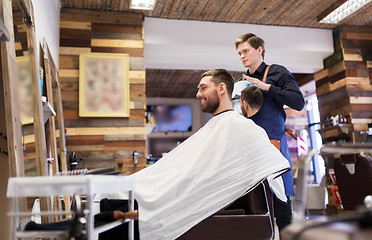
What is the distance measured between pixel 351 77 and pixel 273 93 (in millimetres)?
3861

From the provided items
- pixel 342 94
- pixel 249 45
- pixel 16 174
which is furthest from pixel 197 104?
pixel 16 174

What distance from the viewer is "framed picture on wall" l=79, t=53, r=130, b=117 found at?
15.4ft

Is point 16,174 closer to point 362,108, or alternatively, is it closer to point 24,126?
point 24,126

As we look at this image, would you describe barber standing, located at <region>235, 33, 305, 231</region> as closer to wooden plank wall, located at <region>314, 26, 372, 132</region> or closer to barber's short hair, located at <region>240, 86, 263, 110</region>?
barber's short hair, located at <region>240, 86, 263, 110</region>

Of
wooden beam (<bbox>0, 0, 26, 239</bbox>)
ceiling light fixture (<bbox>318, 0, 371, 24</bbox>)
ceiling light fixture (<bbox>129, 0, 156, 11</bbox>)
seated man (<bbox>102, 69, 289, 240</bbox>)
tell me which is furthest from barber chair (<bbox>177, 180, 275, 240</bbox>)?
ceiling light fixture (<bbox>318, 0, 371, 24</bbox>)

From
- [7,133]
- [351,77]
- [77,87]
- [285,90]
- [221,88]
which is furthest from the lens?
[351,77]

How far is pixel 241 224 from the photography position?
69.6 inches

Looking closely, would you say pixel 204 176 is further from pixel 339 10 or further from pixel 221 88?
pixel 339 10

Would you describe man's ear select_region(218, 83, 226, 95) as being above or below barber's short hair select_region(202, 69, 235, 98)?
below

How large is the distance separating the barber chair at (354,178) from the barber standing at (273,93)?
1.23 feet

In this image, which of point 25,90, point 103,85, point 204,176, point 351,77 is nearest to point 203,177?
point 204,176

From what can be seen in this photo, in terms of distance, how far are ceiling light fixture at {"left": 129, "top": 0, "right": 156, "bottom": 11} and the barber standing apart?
A: 252 centimetres

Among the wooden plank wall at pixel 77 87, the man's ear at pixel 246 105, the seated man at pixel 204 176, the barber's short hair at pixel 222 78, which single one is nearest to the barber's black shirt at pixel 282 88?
the man's ear at pixel 246 105

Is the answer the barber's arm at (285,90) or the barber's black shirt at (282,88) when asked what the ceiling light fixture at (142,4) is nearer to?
the barber's black shirt at (282,88)
